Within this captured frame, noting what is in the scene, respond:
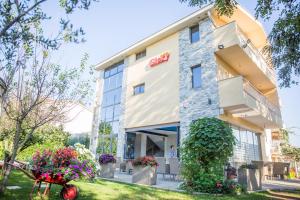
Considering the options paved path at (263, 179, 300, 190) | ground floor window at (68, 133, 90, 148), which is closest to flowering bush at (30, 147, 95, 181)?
paved path at (263, 179, 300, 190)

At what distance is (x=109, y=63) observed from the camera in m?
21.7

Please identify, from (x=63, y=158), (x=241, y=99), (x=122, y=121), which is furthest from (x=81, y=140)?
(x=63, y=158)

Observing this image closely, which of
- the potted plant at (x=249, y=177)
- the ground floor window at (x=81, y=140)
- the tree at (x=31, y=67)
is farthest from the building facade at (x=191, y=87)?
the tree at (x=31, y=67)

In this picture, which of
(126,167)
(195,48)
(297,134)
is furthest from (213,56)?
(297,134)

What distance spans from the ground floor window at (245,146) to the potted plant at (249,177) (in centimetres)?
319

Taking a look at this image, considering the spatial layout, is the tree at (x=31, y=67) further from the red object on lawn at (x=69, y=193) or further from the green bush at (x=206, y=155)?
the green bush at (x=206, y=155)

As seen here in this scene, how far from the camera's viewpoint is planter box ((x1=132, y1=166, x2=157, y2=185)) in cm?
1005

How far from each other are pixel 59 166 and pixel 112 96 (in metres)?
15.3

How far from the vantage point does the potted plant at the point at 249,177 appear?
934cm

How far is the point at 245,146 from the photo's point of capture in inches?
591

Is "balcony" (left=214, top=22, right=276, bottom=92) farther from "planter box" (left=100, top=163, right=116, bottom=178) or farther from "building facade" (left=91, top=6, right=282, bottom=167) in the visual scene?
"planter box" (left=100, top=163, right=116, bottom=178)

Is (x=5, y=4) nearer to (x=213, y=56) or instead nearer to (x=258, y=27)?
(x=213, y=56)

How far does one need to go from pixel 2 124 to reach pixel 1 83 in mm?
9509

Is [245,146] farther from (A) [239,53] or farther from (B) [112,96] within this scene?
(B) [112,96]
